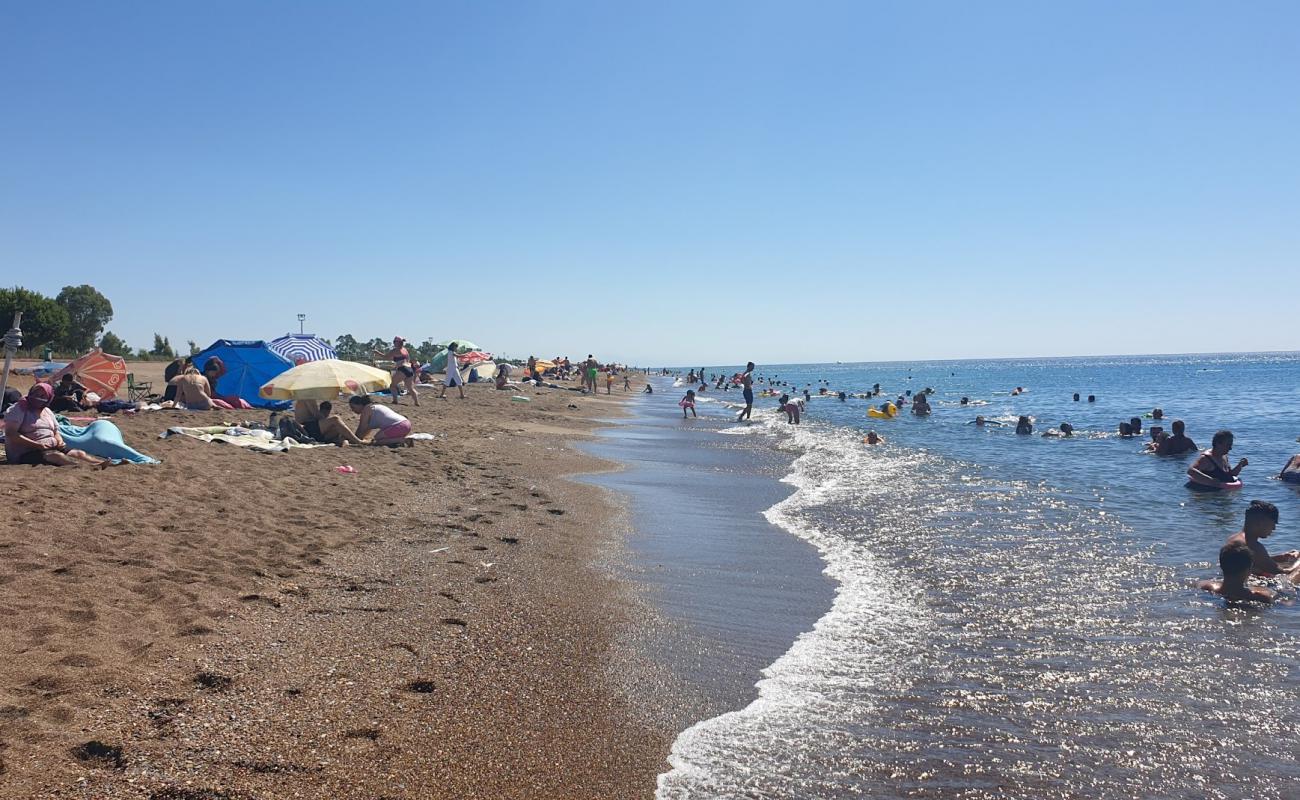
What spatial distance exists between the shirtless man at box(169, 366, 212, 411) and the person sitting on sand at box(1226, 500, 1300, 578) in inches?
730

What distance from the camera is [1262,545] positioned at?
7234 millimetres

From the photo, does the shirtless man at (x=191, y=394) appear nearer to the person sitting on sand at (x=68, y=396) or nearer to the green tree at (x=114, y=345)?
the person sitting on sand at (x=68, y=396)

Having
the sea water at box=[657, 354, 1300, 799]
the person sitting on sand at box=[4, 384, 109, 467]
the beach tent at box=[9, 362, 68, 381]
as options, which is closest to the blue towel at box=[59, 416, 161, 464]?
the person sitting on sand at box=[4, 384, 109, 467]

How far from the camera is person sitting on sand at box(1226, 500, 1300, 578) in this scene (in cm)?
708

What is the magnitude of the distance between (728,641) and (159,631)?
3.79 meters

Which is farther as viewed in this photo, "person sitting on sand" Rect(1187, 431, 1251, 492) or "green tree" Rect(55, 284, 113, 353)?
"green tree" Rect(55, 284, 113, 353)

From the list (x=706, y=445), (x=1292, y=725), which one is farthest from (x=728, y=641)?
(x=706, y=445)

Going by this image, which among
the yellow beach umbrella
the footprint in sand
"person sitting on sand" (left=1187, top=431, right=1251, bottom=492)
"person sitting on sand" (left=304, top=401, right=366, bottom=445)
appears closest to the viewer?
the footprint in sand

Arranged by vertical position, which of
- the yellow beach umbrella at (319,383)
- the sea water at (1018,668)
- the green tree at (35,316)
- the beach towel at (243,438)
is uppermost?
the green tree at (35,316)

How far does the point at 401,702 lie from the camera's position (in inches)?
157

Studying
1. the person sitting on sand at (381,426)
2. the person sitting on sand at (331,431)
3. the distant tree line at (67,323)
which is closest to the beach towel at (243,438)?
the person sitting on sand at (331,431)

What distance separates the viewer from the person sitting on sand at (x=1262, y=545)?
7.08m

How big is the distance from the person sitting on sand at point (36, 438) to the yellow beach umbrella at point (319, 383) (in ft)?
13.9

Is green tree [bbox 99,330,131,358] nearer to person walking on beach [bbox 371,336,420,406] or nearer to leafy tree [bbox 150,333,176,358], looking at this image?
leafy tree [bbox 150,333,176,358]
